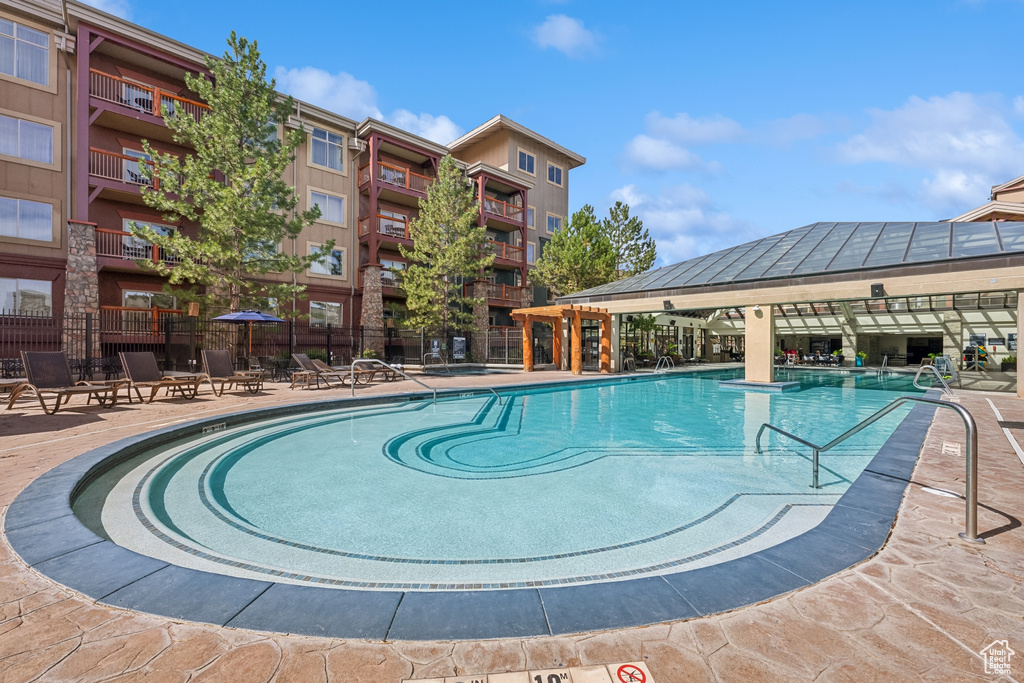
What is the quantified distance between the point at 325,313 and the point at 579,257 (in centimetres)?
1334

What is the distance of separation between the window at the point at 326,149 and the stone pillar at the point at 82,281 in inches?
357

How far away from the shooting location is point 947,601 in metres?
2.33

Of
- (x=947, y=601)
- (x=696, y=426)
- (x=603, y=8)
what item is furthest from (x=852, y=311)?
(x=947, y=601)

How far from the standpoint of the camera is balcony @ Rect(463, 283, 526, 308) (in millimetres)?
24964

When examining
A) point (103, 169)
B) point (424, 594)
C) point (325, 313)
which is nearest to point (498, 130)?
point (325, 313)

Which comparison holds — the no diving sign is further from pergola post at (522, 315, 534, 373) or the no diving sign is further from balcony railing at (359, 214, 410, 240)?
balcony railing at (359, 214, 410, 240)

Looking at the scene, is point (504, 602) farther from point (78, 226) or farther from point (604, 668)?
point (78, 226)

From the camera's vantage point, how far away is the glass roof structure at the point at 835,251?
1222 cm

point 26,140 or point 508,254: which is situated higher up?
point 26,140

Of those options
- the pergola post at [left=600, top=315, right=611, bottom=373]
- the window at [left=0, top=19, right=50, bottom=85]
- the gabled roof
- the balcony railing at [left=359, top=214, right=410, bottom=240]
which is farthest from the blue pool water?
the gabled roof

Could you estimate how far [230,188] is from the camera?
1445 cm

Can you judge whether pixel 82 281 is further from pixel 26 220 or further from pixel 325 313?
pixel 325 313

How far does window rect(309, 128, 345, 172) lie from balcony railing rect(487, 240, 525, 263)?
8.63 metres

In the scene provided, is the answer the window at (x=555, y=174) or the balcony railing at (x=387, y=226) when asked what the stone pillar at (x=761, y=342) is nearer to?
the balcony railing at (x=387, y=226)
